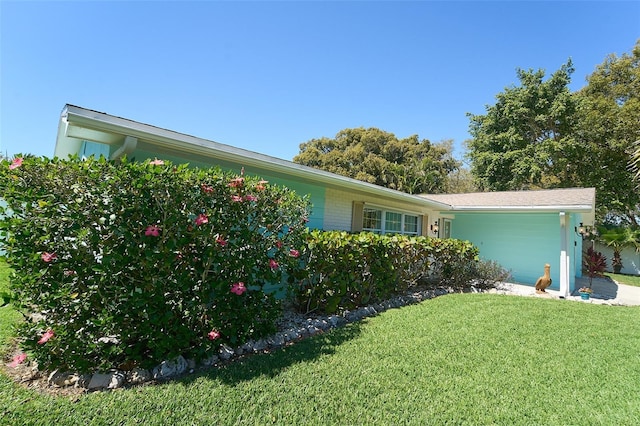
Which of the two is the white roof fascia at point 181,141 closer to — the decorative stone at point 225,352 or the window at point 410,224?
the decorative stone at point 225,352

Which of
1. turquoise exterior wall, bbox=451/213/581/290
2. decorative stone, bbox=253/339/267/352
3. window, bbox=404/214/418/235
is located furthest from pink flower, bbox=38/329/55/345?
turquoise exterior wall, bbox=451/213/581/290

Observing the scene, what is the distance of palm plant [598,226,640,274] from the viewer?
691 inches

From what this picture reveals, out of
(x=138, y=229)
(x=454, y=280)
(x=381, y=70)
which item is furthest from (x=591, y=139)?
(x=138, y=229)

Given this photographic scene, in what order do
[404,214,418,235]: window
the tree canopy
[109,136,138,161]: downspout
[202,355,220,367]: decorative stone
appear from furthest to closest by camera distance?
the tree canopy
[404,214,418,235]: window
[109,136,138,161]: downspout
[202,355,220,367]: decorative stone

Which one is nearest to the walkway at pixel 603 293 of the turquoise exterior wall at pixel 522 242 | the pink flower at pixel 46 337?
the turquoise exterior wall at pixel 522 242

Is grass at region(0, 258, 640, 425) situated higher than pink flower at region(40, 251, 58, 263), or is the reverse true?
pink flower at region(40, 251, 58, 263)

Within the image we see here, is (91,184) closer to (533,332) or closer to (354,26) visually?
(533,332)

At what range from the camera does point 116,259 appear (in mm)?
3273

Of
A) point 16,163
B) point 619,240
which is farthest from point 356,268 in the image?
point 619,240

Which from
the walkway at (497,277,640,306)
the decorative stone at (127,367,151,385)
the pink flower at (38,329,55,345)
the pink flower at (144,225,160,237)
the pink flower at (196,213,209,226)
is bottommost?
the decorative stone at (127,367,151,385)

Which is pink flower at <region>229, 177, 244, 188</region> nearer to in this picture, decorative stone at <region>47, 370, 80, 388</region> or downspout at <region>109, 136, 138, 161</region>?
downspout at <region>109, 136, 138, 161</region>

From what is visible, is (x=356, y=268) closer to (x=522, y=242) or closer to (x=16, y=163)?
(x=16, y=163)

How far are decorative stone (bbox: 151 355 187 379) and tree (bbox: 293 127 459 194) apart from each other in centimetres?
2416

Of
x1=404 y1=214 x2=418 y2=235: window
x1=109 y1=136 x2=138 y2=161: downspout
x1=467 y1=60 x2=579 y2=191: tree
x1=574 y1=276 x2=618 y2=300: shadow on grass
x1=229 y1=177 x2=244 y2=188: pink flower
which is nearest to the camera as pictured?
x1=229 y1=177 x2=244 y2=188: pink flower
